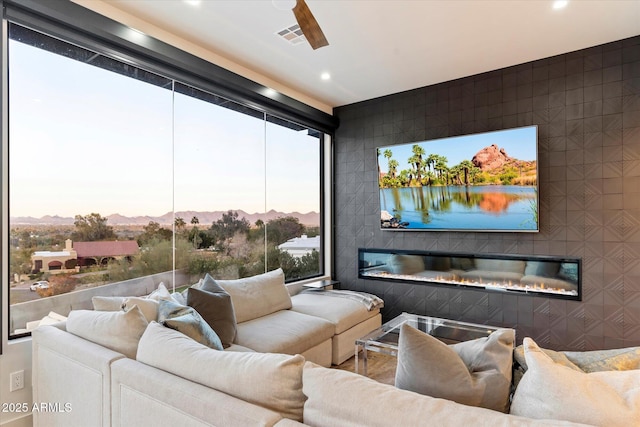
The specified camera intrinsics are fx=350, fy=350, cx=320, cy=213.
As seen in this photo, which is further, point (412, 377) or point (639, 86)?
point (639, 86)

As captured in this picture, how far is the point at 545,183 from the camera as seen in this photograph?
136 inches

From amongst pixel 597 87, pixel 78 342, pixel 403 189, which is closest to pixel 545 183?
pixel 597 87

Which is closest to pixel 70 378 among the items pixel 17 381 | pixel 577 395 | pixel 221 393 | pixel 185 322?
pixel 185 322

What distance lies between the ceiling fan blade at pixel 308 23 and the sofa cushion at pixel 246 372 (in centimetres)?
165

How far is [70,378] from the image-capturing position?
175 centimetres

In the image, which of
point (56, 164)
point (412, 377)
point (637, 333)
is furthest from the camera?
point (637, 333)

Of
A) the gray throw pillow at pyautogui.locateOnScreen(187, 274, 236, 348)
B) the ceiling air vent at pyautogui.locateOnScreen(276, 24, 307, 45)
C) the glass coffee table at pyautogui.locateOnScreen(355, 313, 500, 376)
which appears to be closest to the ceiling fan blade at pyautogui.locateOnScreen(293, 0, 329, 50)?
the ceiling air vent at pyautogui.locateOnScreen(276, 24, 307, 45)

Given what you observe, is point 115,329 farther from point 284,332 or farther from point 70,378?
point 284,332

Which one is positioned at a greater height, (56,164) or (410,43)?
(410,43)

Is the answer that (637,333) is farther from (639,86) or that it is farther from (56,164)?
(56,164)

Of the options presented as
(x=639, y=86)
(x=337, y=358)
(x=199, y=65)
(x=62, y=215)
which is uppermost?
(x=199, y=65)

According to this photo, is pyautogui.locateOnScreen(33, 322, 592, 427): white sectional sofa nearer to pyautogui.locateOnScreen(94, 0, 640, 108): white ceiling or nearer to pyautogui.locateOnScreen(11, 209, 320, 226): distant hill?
pyautogui.locateOnScreen(11, 209, 320, 226): distant hill

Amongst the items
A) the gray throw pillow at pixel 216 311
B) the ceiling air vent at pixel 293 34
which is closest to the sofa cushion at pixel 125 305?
the gray throw pillow at pixel 216 311

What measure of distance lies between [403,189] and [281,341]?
7.90ft
